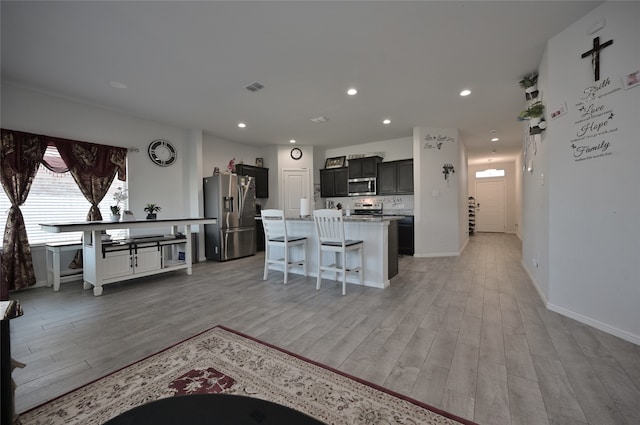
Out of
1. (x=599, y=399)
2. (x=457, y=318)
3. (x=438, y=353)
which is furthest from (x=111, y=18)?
(x=599, y=399)

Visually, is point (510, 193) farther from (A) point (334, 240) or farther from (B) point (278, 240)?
(B) point (278, 240)

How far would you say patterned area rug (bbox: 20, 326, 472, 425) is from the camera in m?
1.31

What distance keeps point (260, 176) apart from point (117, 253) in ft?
12.5

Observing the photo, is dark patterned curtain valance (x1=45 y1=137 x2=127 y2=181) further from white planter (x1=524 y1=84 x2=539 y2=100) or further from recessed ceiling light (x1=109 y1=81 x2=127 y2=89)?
white planter (x1=524 y1=84 x2=539 y2=100)

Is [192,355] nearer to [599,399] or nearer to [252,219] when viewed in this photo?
[599,399]

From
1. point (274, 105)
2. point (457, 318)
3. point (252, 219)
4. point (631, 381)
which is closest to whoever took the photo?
point (631, 381)

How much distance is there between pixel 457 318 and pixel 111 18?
4116 millimetres

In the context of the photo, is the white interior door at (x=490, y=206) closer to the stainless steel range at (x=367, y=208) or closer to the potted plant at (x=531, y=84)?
the stainless steel range at (x=367, y=208)

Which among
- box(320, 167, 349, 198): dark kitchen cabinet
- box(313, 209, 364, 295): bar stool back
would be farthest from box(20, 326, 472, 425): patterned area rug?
box(320, 167, 349, 198): dark kitchen cabinet

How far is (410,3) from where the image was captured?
6.86ft

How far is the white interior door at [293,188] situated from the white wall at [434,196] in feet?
9.33

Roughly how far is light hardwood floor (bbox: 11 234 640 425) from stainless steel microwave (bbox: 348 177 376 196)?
323 centimetres

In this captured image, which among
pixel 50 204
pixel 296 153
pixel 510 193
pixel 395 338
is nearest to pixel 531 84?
pixel 395 338

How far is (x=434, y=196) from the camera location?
17.8ft
